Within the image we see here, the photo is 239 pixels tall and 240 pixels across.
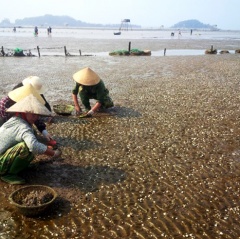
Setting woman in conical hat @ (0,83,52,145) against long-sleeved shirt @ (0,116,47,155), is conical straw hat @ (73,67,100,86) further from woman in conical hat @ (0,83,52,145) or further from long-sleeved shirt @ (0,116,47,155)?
long-sleeved shirt @ (0,116,47,155)

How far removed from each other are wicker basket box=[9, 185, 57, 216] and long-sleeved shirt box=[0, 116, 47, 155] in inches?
24.6

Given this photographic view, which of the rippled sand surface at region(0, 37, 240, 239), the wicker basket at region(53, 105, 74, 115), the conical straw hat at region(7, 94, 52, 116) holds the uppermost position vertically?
the conical straw hat at region(7, 94, 52, 116)

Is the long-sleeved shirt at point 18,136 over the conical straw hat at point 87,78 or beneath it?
beneath

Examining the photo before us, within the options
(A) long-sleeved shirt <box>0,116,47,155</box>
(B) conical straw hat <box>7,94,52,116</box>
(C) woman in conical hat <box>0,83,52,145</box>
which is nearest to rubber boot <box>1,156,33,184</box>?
(A) long-sleeved shirt <box>0,116,47,155</box>

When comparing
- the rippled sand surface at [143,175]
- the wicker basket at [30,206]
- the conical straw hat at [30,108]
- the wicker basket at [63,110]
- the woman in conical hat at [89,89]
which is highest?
the conical straw hat at [30,108]

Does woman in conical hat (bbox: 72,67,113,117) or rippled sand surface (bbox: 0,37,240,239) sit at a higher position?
woman in conical hat (bbox: 72,67,113,117)

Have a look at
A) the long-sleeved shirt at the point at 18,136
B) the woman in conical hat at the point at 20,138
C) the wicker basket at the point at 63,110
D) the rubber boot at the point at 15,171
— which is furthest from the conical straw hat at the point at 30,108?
the wicker basket at the point at 63,110

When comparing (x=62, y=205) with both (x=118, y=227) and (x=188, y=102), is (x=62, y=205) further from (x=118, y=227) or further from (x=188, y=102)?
(x=188, y=102)

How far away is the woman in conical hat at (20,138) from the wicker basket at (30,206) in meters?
0.61

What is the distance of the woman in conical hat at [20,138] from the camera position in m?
5.10

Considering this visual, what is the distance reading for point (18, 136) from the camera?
5.17 m

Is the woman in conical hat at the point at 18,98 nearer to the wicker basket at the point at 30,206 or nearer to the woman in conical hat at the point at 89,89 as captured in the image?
the wicker basket at the point at 30,206

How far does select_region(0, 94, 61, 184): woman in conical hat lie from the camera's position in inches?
201

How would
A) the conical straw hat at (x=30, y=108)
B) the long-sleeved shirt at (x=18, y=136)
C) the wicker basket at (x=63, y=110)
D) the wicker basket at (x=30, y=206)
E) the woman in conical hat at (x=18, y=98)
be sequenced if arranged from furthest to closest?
the wicker basket at (x=63, y=110) < the woman in conical hat at (x=18, y=98) < the conical straw hat at (x=30, y=108) < the long-sleeved shirt at (x=18, y=136) < the wicker basket at (x=30, y=206)
